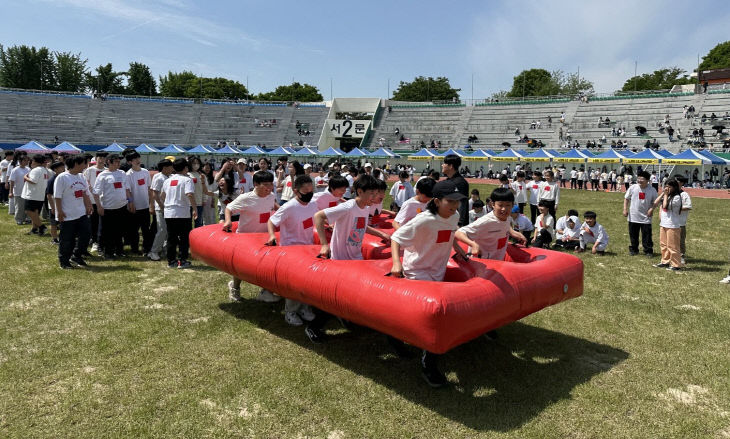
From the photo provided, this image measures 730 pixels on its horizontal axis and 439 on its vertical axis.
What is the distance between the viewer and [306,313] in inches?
223

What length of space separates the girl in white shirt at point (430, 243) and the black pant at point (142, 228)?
245 inches

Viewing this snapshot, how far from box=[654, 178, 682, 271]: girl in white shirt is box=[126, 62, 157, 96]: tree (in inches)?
2997

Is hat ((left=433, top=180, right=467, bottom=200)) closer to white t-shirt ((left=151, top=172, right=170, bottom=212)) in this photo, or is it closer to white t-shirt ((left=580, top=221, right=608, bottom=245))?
white t-shirt ((left=151, top=172, right=170, bottom=212))

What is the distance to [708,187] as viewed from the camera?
99.5ft

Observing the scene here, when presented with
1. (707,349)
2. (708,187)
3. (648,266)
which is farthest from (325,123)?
(707,349)

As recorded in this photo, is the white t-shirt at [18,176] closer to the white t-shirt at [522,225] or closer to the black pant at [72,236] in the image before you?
the black pant at [72,236]

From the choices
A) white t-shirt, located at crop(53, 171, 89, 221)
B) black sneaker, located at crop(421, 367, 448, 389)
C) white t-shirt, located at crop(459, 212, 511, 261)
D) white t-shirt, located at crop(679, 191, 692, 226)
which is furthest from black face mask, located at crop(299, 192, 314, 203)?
white t-shirt, located at crop(679, 191, 692, 226)

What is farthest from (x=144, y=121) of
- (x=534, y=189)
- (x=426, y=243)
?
(x=426, y=243)

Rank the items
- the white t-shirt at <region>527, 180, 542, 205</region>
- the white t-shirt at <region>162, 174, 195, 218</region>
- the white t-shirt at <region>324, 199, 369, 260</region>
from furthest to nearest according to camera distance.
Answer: the white t-shirt at <region>527, 180, 542, 205</region> → the white t-shirt at <region>162, 174, 195, 218</region> → the white t-shirt at <region>324, 199, 369, 260</region>

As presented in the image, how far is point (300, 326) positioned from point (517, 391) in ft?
8.43

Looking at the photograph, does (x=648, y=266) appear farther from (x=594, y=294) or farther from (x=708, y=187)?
(x=708, y=187)

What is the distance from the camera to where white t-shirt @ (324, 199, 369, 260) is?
16.3 feet

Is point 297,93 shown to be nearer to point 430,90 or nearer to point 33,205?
point 430,90

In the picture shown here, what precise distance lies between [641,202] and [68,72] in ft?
251
